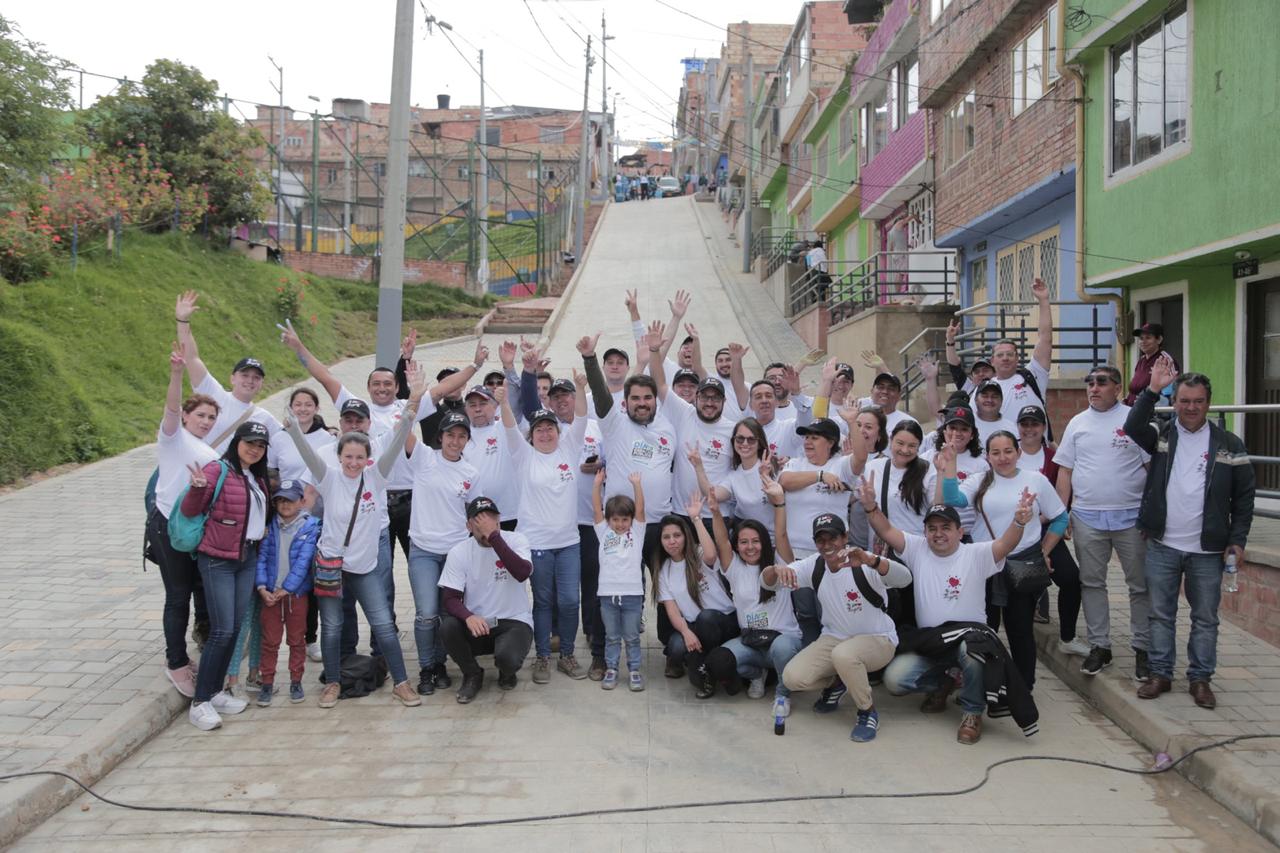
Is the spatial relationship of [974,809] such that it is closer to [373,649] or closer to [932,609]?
[932,609]

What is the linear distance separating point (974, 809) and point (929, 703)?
4.58 ft

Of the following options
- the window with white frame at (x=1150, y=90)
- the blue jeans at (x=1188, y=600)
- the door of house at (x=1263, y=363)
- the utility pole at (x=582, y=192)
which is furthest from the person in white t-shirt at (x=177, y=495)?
the utility pole at (x=582, y=192)

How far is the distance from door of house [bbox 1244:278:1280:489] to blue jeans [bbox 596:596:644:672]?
23.4ft

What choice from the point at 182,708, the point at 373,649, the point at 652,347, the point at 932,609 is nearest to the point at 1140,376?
the point at 932,609

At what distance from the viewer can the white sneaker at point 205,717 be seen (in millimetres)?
5945

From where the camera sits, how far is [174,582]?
603cm

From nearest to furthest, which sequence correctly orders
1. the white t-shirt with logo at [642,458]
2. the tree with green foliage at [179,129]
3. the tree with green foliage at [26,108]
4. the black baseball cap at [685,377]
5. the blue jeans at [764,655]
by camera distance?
1. the blue jeans at [764,655]
2. the white t-shirt with logo at [642,458]
3. the black baseball cap at [685,377]
4. the tree with green foliage at [26,108]
5. the tree with green foliage at [179,129]

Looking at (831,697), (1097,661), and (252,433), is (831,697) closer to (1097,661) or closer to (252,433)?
(1097,661)

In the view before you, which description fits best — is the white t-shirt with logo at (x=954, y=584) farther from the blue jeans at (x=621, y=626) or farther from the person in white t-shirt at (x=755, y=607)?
the blue jeans at (x=621, y=626)

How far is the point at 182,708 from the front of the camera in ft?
20.6

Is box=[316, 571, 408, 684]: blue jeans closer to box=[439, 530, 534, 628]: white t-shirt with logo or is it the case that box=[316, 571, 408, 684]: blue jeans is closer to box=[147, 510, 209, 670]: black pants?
box=[439, 530, 534, 628]: white t-shirt with logo

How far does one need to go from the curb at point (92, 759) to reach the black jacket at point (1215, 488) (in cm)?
595

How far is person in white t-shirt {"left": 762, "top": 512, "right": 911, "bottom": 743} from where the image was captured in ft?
19.3

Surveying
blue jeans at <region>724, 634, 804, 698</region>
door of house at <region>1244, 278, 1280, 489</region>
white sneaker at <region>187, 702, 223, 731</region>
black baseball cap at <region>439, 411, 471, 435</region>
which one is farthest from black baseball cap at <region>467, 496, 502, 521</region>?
door of house at <region>1244, 278, 1280, 489</region>
